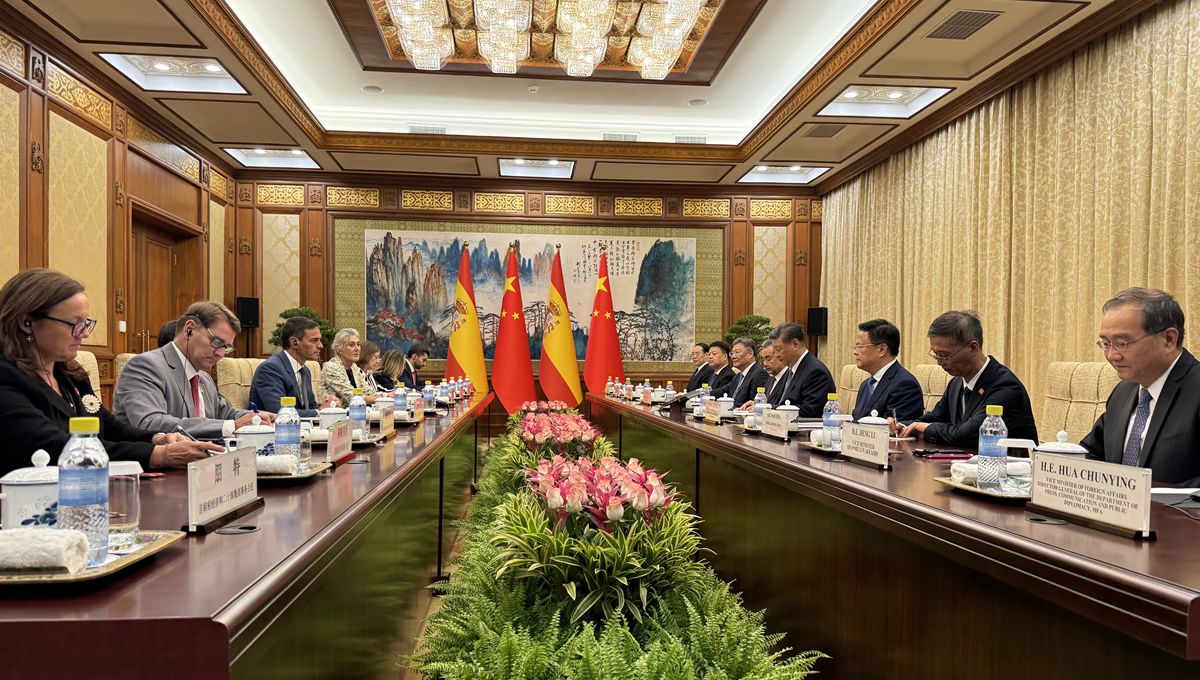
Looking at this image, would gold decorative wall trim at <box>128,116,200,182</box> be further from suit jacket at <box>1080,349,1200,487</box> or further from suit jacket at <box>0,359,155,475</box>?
suit jacket at <box>1080,349,1200,487</box>

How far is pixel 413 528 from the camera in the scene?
2.54 meters

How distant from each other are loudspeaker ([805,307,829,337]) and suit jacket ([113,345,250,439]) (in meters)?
7.50

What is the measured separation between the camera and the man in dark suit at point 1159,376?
1924 mm

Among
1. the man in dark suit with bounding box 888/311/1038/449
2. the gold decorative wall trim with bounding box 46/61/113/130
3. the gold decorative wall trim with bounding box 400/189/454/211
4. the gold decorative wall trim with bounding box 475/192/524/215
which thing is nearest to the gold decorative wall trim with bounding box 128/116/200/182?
the gold decorative wall trim with bounding box 46/61/113/130

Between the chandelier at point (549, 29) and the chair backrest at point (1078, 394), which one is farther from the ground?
the chandelier at point (549, 29)

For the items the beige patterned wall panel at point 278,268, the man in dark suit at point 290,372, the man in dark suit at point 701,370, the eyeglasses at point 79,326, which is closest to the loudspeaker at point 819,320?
the man in dark suit at point 701,370

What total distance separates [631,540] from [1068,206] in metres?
4.88

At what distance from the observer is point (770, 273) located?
30.3ft

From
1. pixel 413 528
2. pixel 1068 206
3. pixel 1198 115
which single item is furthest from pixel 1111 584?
pixel 1068 206

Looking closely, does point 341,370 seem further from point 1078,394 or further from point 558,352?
point 1078,394

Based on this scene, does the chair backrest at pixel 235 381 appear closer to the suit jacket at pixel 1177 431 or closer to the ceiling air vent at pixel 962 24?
the suit jacket at pixel 1177 431

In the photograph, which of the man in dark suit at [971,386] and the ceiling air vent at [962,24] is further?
the ceiling air vent at [962,24]

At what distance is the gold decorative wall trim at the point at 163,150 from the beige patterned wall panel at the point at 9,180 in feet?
5.01

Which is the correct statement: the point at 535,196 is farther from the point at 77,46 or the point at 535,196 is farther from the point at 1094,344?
the point at 1094,344
